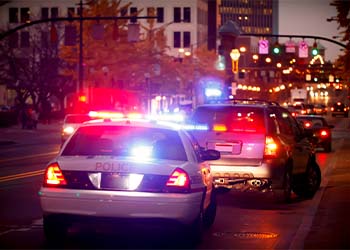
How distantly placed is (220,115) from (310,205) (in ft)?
7.78

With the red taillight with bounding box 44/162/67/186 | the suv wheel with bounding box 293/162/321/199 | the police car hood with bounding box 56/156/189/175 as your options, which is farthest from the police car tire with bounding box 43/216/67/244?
the suv wheel with bounding box 293/162/321/199

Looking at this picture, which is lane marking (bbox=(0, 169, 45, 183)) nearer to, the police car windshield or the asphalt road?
the asphalt road

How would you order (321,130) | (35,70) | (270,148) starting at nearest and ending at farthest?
1. (270,148)
2. (321,130)
3. (35,70)

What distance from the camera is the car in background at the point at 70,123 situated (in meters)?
33.9

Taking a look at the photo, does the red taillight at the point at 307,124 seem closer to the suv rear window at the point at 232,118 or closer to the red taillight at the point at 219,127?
the suv rear window at the point at 232,118

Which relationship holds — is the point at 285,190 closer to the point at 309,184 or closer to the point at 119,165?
the point at 309,184

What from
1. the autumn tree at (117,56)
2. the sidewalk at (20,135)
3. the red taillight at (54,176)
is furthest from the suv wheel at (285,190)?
the autumn tree at (117,56)

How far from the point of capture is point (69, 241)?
10.9 metres

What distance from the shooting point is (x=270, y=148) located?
1495cm

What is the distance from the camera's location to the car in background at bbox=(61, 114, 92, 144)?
3391 cm

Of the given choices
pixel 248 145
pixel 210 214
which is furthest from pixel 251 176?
pixel 210 214

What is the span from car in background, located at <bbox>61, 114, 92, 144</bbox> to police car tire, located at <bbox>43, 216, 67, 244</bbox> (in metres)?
23.3

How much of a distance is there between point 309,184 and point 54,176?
27.1 ft

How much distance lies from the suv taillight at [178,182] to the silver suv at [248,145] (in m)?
4.97
